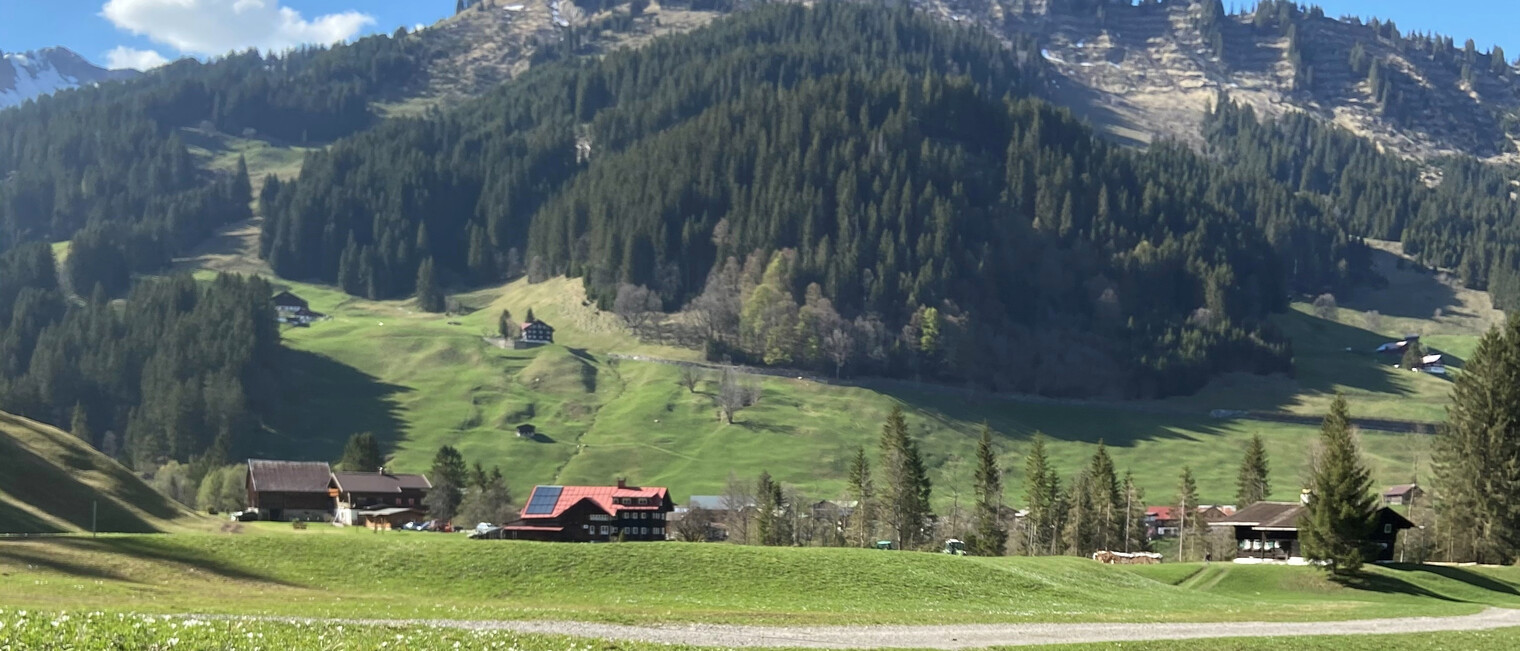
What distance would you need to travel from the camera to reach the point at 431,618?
42.7 meters

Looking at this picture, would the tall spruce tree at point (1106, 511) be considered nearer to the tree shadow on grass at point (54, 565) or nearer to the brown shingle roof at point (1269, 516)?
the brown shingle roof at point (1269, 516)

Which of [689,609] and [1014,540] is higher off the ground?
[689,609]

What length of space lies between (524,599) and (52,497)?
126 ft

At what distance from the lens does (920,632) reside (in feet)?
150

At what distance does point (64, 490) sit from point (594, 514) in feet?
203

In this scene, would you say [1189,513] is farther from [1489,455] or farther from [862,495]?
[1489,455]

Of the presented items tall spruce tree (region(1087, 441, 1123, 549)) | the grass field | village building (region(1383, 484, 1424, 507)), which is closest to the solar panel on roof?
tall spruce tree (region(1087, 441, 1123, 549))

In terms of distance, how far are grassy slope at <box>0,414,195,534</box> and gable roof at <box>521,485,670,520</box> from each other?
45.5 metres

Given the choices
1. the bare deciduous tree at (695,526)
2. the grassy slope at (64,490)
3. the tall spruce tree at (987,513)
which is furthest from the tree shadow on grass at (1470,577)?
the grassy slope at (64,490)

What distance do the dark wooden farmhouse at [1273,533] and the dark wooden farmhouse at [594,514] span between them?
57526 millimetres

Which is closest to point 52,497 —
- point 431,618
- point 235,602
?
point 235,602

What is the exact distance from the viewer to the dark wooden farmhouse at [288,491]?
144m

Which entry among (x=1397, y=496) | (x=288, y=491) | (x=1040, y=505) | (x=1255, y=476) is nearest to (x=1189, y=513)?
(x=1255, y=476)

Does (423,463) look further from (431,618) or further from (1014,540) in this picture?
(431,618)
